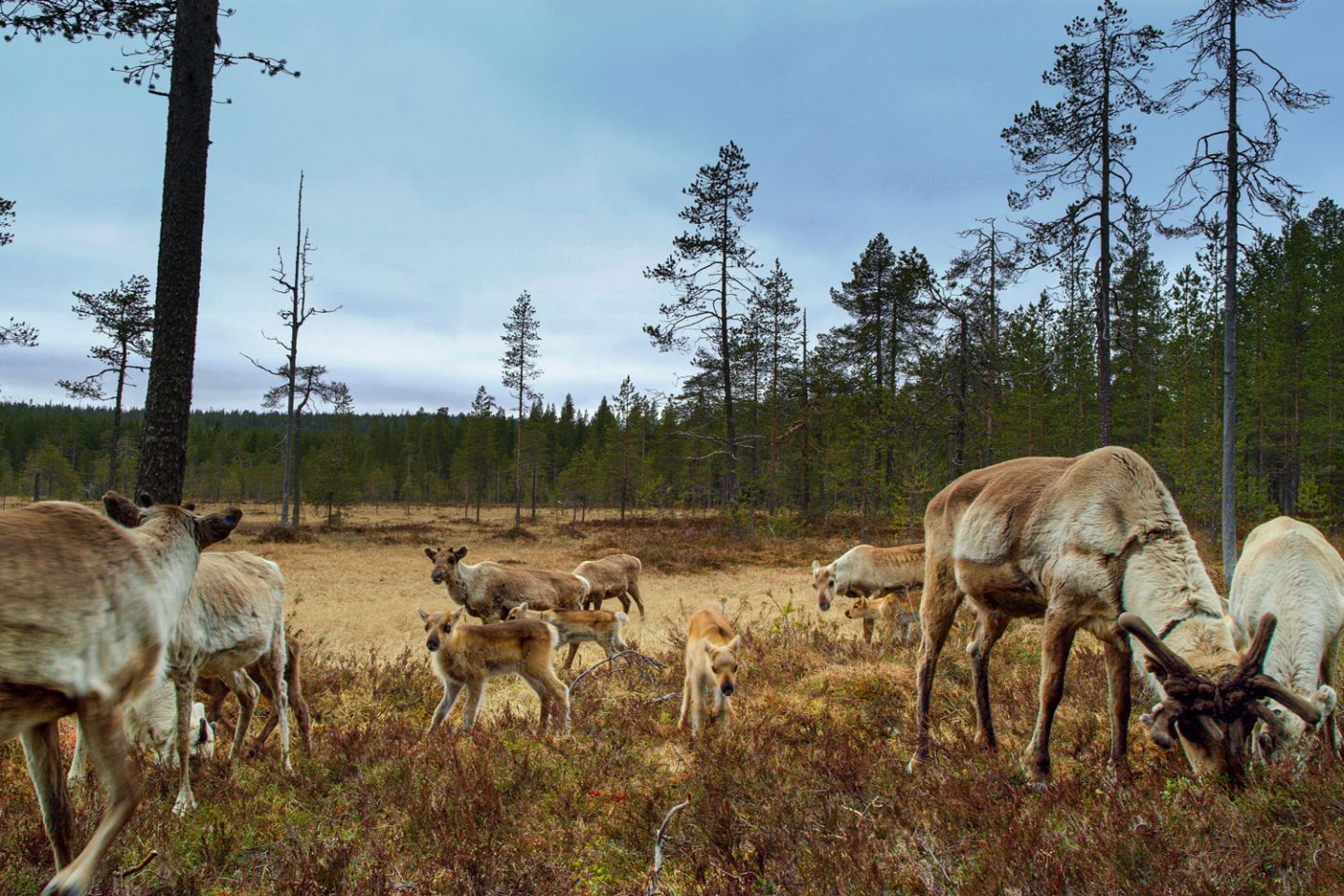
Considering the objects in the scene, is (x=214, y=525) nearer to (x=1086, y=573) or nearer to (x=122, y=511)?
(x=122, y=511)

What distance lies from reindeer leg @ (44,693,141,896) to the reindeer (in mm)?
4477

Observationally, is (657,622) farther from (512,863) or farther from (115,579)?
(115,579)

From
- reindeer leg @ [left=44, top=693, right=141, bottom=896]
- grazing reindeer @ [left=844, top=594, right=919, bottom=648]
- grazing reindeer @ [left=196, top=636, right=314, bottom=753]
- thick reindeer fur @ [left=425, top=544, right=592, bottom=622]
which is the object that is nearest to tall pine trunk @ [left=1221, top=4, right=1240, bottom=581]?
grazing reindeer @ [left=844, top=594, right=919, bottom=648]

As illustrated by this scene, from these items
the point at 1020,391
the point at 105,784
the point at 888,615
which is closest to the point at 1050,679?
the point at 105,784

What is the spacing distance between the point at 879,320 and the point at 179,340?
109 ft

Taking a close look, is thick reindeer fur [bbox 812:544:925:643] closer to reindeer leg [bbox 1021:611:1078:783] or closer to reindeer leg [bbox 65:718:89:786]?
→ reindeer leg [bbox 1021:611:1078:783]

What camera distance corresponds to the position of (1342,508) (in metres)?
30.7

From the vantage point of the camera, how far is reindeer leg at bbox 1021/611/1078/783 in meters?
4.13

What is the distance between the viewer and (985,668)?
5230mm

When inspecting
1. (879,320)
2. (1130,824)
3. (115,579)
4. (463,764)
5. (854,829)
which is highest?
(879,320)

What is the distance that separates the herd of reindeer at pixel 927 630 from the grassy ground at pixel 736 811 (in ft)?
1.14

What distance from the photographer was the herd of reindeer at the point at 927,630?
2.57 metres

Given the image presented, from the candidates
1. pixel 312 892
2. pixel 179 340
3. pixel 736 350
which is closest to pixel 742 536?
pixel 736 350

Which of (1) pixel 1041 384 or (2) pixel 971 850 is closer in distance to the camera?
(2) pixel 971 850
